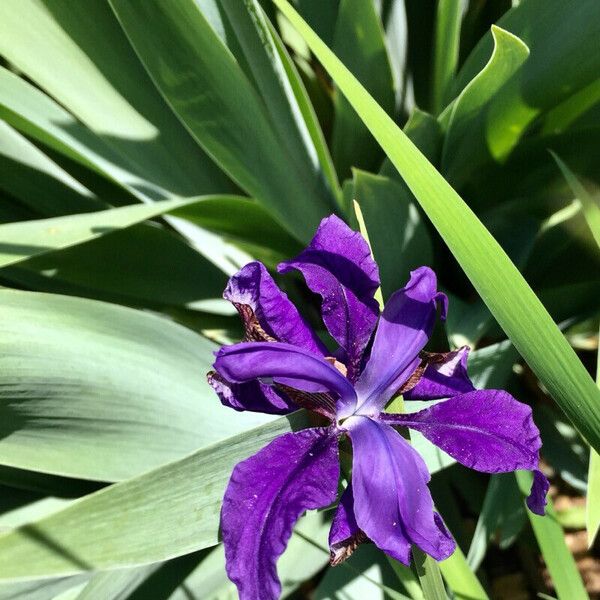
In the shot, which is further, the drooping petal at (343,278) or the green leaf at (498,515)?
the green leaf at (498,515)

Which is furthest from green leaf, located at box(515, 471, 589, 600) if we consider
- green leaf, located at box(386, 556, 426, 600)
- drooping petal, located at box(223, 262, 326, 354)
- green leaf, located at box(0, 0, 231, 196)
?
green leaf, located at box(0, 0, 231, 196)

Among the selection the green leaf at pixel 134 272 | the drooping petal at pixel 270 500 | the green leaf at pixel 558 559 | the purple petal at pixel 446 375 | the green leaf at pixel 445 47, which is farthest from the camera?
the green leaf at pixel 134 272

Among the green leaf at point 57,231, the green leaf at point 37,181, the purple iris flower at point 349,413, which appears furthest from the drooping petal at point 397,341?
the green leaf at point 37,181

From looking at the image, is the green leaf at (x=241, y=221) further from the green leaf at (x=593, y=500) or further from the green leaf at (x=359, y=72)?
the green leaf at (x=593, y=500)

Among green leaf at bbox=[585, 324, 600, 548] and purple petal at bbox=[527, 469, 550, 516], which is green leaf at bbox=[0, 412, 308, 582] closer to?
purple petal at bbox=[527, 469, 550, 516]

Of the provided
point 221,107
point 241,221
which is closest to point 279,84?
point 221,107

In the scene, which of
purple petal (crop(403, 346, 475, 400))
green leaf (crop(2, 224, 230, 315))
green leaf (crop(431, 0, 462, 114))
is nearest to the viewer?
purple petal (crop(403, 346, 475, 400))

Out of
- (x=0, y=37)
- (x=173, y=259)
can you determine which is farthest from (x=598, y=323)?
(x=0, y=37)
